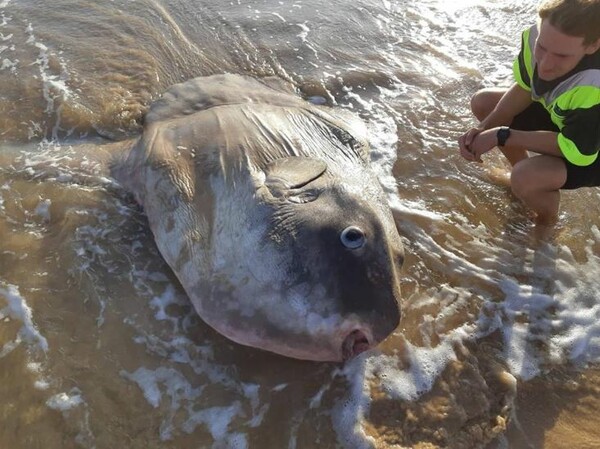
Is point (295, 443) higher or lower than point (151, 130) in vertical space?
lower

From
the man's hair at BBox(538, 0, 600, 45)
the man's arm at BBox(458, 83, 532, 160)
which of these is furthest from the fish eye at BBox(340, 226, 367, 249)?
the man's hair at BBox(538, 0, 600, 45)

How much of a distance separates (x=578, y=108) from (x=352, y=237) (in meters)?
1.78

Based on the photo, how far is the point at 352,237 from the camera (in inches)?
103

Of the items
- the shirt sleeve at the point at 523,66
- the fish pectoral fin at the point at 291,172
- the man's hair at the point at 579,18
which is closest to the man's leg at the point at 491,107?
the shirt sleeve at the point at 523,66

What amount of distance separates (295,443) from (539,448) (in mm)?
1224

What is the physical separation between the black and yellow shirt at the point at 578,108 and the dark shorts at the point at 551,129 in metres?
0.21

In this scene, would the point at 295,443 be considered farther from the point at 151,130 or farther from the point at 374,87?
the point at 374,87

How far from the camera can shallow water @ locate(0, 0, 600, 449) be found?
2760mm

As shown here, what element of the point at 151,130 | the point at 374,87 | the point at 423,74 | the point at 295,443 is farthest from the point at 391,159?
the point at 295,443

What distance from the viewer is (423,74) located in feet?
17.9

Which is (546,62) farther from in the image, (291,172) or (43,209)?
(43,209)

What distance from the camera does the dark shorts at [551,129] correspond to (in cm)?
370

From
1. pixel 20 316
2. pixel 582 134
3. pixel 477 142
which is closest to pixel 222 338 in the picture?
pixel 20 316

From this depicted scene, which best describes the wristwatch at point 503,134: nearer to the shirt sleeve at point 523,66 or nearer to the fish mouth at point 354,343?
the shirt sleeve at point 523,66
